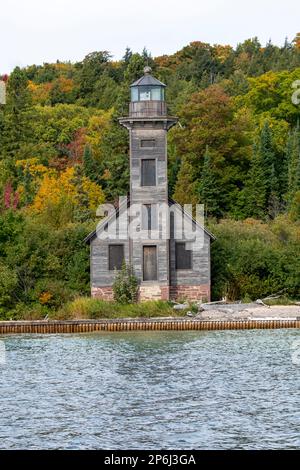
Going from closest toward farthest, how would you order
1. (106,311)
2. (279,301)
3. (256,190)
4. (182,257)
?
(106,311) < (279,301) < (182,257) < (256,190)

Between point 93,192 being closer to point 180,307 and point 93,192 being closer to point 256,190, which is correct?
point 256,190

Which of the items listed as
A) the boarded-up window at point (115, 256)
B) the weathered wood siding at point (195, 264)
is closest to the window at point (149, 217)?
the weathered wood siding at point (195, 264)

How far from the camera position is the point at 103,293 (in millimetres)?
53875

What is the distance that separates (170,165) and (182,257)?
74.6 feet

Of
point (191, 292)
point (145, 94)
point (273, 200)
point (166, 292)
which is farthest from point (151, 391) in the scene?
point (273, 200)

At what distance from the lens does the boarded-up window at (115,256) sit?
178 feet

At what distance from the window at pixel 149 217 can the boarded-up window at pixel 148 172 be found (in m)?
0.96

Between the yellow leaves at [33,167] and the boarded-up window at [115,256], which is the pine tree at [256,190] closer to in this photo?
the yellow leaves at [33,167]

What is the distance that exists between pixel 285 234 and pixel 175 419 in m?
27.2

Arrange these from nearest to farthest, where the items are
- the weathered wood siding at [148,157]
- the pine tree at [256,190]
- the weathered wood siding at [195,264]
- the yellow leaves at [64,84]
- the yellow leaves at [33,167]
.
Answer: the weathered wood siding at [148,157], the weathered wood siding at [195,264], the pine tree at [256,190], the yellow leaves at [33,167], the yellow leaves at [64,84]

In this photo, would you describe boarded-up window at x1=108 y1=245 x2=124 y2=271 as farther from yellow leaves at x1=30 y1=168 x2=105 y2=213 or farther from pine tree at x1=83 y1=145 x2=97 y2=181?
pine tree at x1=83 y1=145 x2=97 y2=181

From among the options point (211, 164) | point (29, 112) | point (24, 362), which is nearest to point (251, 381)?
point (24, 362)

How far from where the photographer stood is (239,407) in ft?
110
